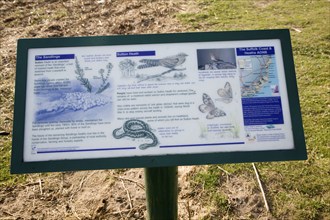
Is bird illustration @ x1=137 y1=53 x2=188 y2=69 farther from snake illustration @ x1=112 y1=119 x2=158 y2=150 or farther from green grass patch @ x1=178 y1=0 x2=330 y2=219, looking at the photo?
green grass patch @ x1=178 y1=0 x2=330 y2=219

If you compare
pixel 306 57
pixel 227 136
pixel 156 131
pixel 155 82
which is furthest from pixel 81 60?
pixel 306 57

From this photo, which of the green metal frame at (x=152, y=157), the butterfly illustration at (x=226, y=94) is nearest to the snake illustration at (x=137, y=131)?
the green metal frame at (x=152, y=157)

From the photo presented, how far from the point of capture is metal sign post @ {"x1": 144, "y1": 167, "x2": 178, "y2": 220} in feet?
6.04

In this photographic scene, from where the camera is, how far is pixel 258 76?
181 cm

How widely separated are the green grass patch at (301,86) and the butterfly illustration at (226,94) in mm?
1252

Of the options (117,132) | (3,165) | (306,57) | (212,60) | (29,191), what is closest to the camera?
(117,132)

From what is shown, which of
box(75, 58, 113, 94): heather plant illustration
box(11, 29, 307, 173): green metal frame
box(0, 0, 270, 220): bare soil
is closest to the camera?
box(11, 29, 307, 173): green metal frame

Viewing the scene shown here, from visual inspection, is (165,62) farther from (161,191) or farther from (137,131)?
(161,191)

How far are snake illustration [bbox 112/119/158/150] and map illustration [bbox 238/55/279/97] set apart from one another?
53 cm

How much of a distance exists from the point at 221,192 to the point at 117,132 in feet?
4.71

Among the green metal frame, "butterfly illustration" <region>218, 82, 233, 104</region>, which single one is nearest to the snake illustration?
the green metal frame

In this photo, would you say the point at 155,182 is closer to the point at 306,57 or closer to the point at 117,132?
the point at 117,132

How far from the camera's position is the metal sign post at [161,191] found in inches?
72.5

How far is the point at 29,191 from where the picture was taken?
290 cm
